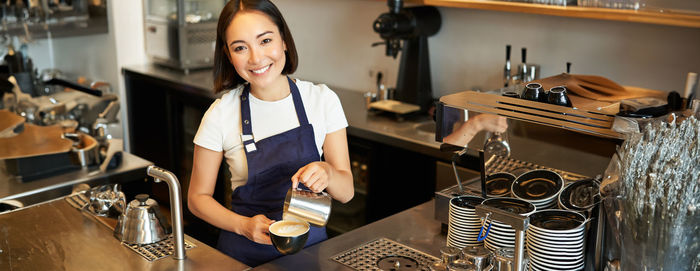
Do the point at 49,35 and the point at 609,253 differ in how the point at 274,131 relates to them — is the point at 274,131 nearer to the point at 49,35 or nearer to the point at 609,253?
the point at 609,253

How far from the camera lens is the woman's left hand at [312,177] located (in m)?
1.65

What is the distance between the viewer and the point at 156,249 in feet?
5.90

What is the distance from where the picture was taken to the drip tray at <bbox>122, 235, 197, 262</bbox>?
1753 millimetres

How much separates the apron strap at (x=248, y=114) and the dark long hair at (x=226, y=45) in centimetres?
4

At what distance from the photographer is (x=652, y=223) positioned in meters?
1.33

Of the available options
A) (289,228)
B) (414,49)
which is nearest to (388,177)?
(414,49)

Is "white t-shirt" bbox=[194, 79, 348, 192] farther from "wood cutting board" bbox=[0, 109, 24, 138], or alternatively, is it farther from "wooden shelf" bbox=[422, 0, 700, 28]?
"wood cutting board" bbox=[0, 109, 24, 138]

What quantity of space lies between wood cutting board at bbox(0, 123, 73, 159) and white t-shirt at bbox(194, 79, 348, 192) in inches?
43.9

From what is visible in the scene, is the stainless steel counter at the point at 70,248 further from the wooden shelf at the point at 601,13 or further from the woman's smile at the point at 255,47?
the wooden shelf at the point at 601,13

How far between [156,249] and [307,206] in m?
0.45

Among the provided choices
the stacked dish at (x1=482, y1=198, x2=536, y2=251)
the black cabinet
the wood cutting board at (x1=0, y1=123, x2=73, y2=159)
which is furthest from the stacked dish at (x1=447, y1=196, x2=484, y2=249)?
the wood cutting board at (x1=0, y1=123, x2=73, y2=159)

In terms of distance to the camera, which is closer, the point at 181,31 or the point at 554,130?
the point at 554,130

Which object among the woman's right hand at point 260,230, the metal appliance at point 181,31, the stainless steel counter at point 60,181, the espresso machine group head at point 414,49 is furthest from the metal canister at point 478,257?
the metal appliance at point 181,31

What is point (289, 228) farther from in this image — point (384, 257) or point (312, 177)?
point (384, 257)
